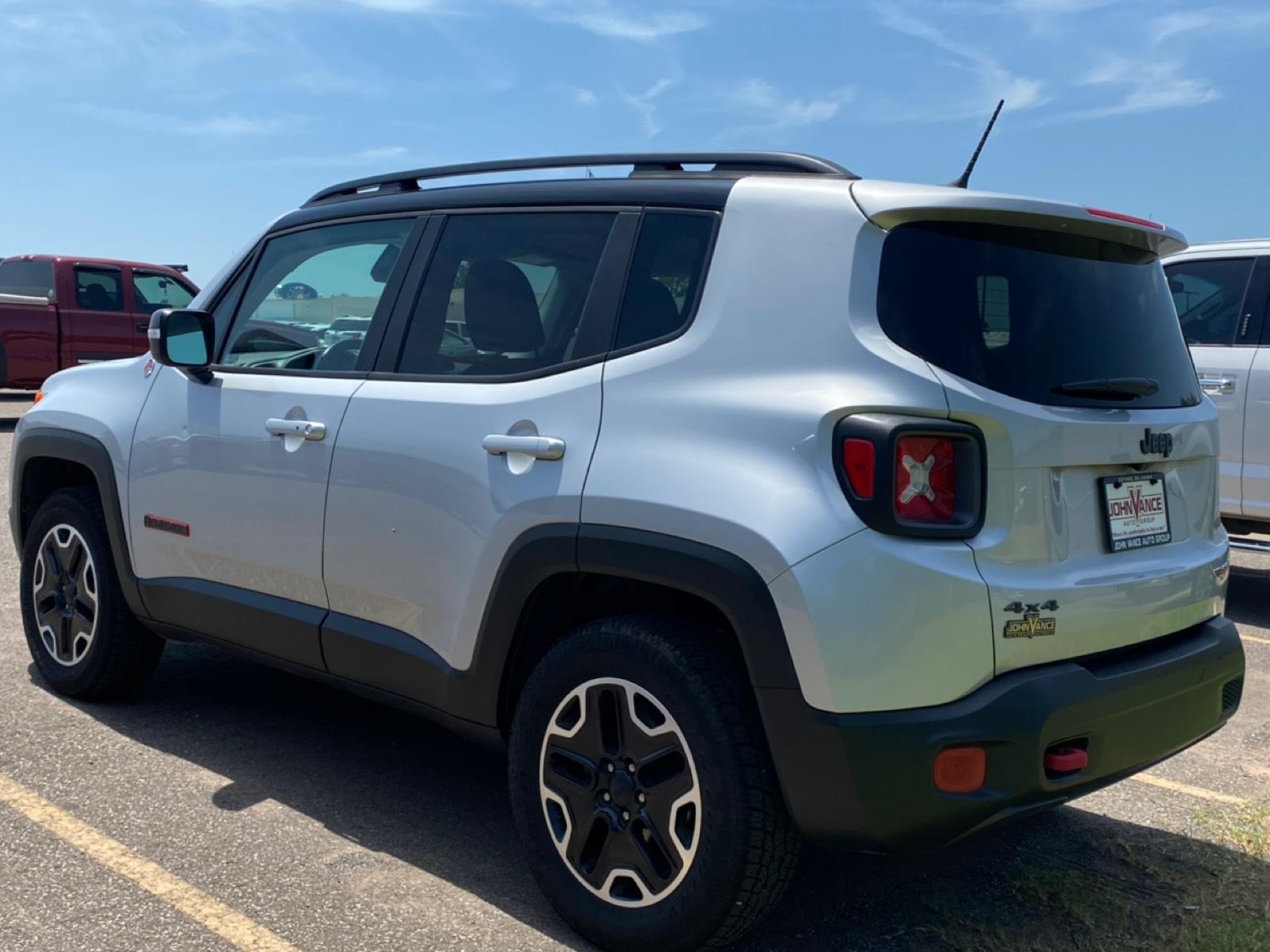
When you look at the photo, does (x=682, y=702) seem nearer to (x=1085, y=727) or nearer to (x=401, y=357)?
(x=1085, y=727)

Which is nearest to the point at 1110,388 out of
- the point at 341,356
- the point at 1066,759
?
the point at 1066,759

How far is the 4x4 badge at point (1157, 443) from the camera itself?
3.11 metres

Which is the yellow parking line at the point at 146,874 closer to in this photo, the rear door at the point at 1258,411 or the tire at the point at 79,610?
the tire at the point at 79,610

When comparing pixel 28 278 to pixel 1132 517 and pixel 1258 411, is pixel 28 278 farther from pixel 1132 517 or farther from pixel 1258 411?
pixel 1132 517

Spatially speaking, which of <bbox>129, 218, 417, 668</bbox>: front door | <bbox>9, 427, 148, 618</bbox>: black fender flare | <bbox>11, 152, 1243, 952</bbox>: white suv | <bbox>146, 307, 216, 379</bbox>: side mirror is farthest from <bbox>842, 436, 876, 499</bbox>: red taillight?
<bbox>9, 427, 148, 618</bbox>: black fender flare

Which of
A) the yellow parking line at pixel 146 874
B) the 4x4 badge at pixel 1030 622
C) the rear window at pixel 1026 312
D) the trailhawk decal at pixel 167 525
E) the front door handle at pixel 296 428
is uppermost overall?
the rear window at pixel 1026 312

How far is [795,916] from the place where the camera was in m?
3.30

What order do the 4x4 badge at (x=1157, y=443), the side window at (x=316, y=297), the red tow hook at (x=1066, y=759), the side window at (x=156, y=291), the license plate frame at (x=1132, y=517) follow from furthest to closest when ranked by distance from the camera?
1. the side window at (x=156, y=291)
2. the side window at (x=316, y=297)
3. the 4x4 badge at (x=1157, y=443)
4. the license plate frame at (x=1132, y=517)
5. the red tow hook at (x=1066, y=759)

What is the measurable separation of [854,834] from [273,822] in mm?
1898

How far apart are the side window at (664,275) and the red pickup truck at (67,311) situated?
45.1 ft

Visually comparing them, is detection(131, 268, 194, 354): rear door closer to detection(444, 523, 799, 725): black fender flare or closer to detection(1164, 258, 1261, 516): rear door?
detection(1164, 258, 1261, 516): rear door

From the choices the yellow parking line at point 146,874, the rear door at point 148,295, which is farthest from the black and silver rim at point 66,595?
the rear door at point 148,295

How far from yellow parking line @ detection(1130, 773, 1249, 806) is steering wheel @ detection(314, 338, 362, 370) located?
286 cm

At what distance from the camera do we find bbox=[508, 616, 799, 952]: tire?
2809mm
